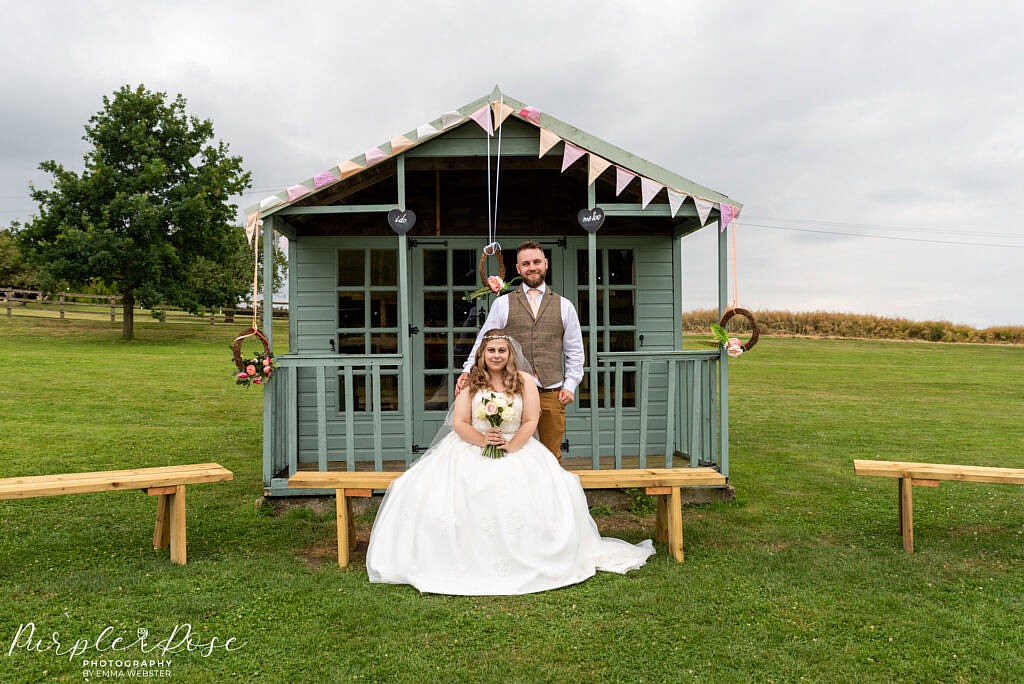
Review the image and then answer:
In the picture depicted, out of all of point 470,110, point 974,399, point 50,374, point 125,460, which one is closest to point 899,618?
point 470,110

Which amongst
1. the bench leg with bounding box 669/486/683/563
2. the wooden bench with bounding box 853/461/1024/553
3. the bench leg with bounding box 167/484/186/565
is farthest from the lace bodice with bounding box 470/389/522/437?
the wooden bench with bounding box 853/461/1024/553

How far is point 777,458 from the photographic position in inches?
321

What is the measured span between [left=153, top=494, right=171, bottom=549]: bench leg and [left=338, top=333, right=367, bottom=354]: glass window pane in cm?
235

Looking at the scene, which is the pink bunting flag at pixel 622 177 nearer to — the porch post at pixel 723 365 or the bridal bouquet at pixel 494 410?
the porch post at pixel 723 365

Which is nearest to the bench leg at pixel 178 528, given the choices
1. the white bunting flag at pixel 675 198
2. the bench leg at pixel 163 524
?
the bench leg at pixel 163 524

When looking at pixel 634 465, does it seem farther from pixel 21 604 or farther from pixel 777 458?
pixel 21 604

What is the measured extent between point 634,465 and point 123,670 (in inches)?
166

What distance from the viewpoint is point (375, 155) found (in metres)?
5.18

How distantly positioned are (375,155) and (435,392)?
2403mm

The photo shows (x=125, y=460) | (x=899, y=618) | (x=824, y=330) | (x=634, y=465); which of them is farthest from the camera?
(x=824, y=330)

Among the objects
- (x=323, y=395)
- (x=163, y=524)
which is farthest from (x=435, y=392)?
(x=163, y=524)

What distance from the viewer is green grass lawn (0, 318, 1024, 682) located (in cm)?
304

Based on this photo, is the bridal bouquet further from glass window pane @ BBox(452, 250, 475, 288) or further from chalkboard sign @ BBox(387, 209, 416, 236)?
glass window pane @ BBox(452, 250, 475, 288)

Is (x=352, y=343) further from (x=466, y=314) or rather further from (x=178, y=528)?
(x=178, y=528)
